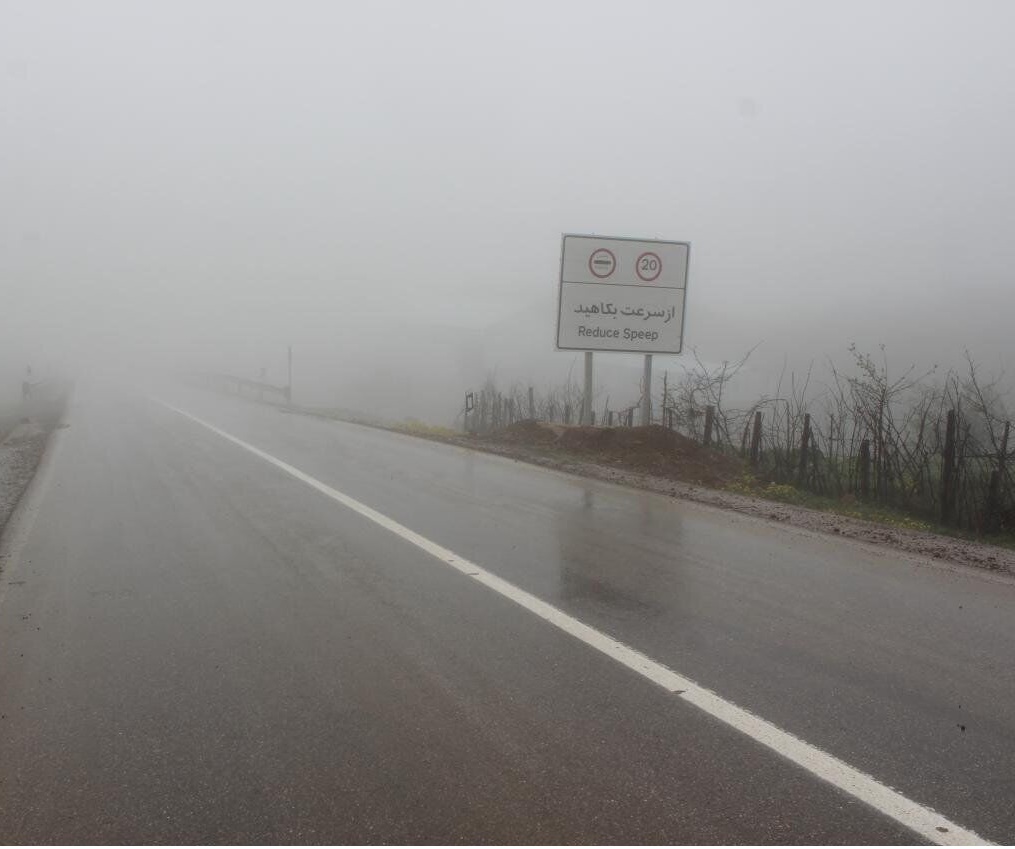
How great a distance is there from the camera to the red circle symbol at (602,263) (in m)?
18.3

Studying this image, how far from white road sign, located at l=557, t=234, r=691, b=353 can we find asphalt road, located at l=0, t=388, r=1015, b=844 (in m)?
10.7

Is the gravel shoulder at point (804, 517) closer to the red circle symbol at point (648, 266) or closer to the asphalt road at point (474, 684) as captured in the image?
the asphalt road at point (474, 684)

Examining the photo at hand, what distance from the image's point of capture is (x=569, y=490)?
11.0 meters

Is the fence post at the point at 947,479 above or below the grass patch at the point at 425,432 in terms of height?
above

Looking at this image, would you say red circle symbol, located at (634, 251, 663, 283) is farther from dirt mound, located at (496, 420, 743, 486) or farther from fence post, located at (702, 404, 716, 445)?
fence post, located at (702, 404, 716, 445)

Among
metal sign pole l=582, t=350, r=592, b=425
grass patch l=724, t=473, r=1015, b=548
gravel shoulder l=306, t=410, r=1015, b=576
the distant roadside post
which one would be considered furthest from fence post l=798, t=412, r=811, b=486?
metal sign pole l=582, t=350, r=592, b=425

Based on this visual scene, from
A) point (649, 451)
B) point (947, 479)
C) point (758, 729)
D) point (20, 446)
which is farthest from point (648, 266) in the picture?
point (758, 729)

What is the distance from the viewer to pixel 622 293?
1836cm

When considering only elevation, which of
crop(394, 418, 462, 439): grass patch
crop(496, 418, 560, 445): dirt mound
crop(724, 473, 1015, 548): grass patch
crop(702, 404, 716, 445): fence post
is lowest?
crop(394, 418, 462, 439): grass patch

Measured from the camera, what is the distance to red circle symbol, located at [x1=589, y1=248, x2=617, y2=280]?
18.3 m

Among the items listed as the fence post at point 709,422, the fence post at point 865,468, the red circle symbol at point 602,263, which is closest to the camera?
the fence post at point 865,468

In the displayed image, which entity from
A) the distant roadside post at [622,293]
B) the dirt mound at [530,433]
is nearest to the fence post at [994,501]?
the dirt mound at [530,433]

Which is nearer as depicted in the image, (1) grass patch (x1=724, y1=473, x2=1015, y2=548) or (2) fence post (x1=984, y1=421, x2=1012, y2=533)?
(1) grass patch (x1=724, y1=473, x2=1015, y2=548)

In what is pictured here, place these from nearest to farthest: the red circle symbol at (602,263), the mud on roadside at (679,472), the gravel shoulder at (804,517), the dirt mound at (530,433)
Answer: the gravel shoulder at (804,517) → the mud on roadside at (679,472) → the dirt mound at (530,433) → the red circle symbol at (602,263)
